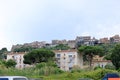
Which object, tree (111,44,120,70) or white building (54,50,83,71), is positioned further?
white building (54,50,83,71)

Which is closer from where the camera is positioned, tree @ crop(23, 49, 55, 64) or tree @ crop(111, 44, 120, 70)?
tree @ crop(111, 44, 120, 70)

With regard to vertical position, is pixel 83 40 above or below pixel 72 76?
above

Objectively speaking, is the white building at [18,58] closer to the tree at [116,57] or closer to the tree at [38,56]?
the tree at [38,56]

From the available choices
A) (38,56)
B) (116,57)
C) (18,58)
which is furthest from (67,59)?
(116,57)

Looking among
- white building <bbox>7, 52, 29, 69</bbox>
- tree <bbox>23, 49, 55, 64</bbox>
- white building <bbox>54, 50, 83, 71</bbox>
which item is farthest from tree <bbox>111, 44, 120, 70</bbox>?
white building <bbox>7, 52, 29, 69</bbox>

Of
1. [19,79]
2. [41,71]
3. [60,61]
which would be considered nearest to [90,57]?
[60,61]

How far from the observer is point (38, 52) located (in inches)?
3752

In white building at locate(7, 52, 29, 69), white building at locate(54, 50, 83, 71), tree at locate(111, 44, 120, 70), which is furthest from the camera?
white building at locate(7, 52, 29, 69)

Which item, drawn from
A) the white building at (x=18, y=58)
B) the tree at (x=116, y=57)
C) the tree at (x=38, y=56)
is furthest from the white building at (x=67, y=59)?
the tree at (x=116, y=57)

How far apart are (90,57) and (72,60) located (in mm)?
16196

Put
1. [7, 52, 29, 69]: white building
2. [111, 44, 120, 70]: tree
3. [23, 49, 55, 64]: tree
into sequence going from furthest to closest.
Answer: [7, 52, 29, 69]: white building, [23, 49, 55, 64]: tree, [111, 44, 120, 70]: tree

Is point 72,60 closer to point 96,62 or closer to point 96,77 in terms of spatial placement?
point 96,62

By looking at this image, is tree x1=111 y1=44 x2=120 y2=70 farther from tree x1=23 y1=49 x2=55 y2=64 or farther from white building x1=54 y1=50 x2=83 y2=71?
white building x1=54 y1=50 x2=83 y2=71

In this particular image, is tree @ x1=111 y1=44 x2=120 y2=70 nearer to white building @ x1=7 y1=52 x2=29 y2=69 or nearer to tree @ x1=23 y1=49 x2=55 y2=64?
tree @ x1=23 y1=49 x2=55 y2=64
